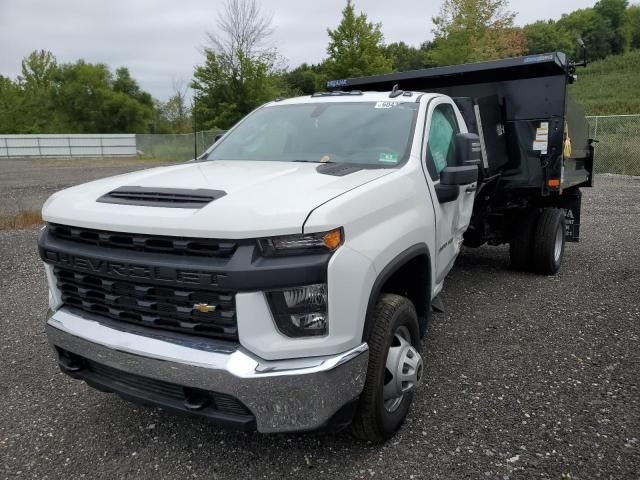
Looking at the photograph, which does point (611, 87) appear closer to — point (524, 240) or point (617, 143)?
point (617, 143)

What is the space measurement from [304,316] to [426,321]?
4.44 ft

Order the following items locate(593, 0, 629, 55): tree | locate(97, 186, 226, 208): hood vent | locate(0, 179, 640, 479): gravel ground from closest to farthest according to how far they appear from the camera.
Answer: locate(97, 186, 226, 208): hood vent, locate(0, 179, 640, 479): gravel ground, locate(593, 0, 629, 55): tree

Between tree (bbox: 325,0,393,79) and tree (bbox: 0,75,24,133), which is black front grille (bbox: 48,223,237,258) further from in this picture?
tree (bbox: 0,75,24,133)

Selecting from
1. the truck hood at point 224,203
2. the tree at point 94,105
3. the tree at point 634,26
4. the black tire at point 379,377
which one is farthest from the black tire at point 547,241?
the tree at point 634,26

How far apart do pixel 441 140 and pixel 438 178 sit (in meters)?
0.46

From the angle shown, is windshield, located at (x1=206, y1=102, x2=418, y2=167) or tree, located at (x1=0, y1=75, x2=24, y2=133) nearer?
windshield, located at (x1=206, y1=102, x2=418, y2=167)

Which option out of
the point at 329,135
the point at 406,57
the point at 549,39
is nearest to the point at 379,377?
the point at 329,135

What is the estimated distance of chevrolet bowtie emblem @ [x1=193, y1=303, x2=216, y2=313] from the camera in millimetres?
2324

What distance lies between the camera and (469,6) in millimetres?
27719

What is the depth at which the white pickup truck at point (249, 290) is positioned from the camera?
227 cm

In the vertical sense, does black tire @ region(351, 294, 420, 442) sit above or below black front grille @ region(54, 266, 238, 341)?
below

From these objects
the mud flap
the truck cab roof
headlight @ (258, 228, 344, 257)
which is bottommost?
the mud flap

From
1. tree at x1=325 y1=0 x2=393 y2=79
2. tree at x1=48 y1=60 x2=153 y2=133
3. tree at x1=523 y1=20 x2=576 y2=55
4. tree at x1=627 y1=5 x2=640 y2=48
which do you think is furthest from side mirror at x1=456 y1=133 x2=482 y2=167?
tree at x1=627 y1=5 x2=640 y2=48

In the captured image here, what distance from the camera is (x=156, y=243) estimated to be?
94.1 inches
